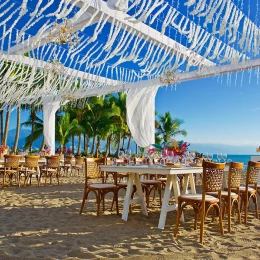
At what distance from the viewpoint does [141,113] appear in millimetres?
9578

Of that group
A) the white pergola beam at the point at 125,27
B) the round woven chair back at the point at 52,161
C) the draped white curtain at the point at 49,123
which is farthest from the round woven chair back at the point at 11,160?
the draped white curtain at the point at 49,123

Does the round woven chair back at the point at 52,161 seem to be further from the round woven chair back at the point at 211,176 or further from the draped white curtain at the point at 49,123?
the round woven chair back at the point at 211,176

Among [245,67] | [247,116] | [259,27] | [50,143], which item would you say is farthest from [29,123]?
[247,116]

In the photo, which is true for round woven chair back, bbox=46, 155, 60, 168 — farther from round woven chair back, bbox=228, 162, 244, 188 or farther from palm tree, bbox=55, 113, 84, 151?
palm tree, bbox=55, 113, 84, 151

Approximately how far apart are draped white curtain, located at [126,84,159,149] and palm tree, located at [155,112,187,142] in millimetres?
15543

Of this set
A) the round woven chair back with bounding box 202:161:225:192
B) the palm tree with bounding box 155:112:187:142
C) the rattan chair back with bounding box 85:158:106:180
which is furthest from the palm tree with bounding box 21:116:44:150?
the round woven chair back with bounding box 202:161:225:192

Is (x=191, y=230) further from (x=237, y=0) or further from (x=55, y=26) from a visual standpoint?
(x=55, y=26)

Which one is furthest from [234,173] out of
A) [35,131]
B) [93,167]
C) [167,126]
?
[167,126]

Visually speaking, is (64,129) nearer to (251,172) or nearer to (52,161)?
(52,161)

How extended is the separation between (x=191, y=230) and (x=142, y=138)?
592cm

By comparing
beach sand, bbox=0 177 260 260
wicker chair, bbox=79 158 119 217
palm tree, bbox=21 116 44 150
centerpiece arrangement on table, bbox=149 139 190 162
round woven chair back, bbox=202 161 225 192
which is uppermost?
palm tree, bbox=21 116 44 150

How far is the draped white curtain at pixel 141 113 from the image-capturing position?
960 centimetres

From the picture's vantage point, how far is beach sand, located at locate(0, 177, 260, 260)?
2850 mm

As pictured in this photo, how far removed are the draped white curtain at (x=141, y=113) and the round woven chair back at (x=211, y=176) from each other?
6.11 metres
